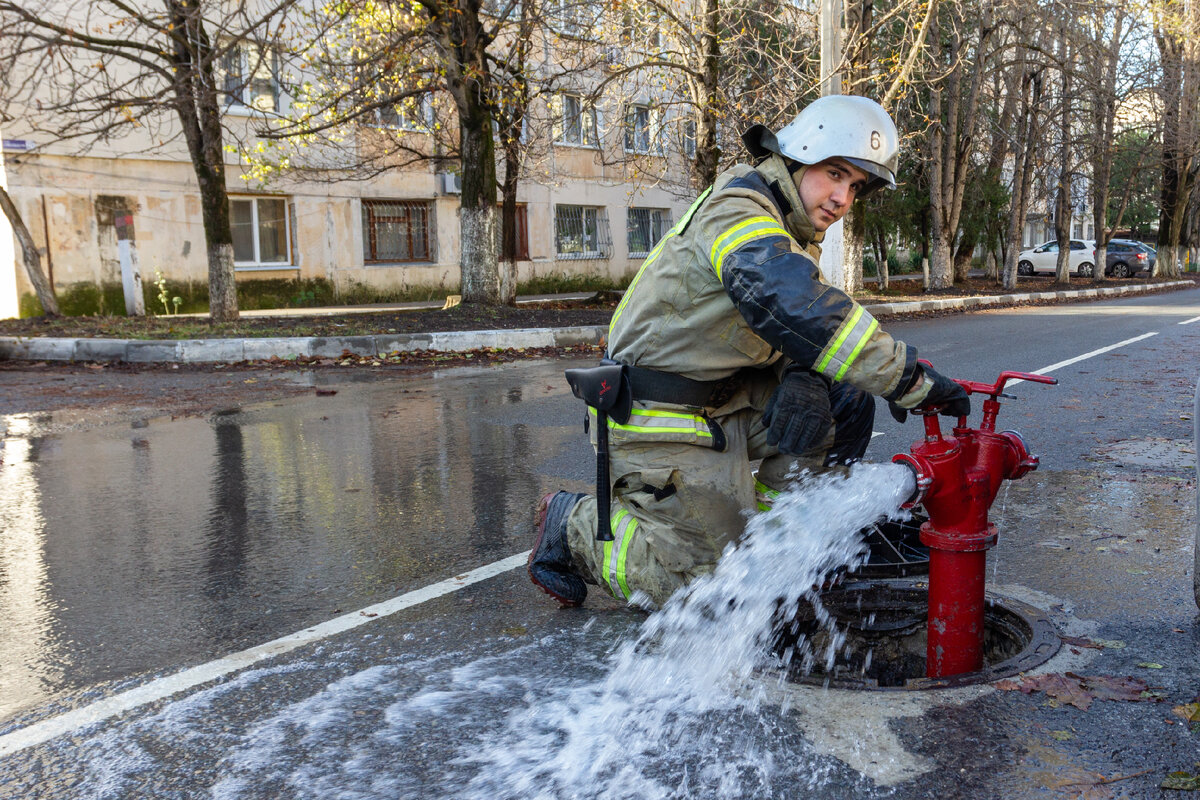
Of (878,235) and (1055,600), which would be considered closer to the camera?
(1055,600)

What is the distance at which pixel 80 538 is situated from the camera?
15.0 feet

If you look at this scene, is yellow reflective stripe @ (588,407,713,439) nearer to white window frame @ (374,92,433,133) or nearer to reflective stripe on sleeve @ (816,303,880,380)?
reflective stripe on sleeve @ (816,303,880,380)

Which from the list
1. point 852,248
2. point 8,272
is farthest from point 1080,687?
point 8,272

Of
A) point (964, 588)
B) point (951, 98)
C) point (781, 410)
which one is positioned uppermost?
point (951, 98)

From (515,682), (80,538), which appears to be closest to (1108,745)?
(515,682)

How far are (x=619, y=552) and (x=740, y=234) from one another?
1014 mm

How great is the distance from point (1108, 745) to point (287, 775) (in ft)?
6.23

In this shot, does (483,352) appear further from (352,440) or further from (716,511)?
(716,511)

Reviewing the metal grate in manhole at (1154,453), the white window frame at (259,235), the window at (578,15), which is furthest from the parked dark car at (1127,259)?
the metal grate in manhole at (1154,453)

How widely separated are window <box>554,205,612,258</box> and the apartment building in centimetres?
4

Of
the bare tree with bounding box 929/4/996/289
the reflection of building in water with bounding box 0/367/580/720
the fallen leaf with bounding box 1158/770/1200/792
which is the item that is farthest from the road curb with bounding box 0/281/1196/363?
the bare tree with bounding box 929/4/996/289

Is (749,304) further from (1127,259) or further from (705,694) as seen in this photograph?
(1127,259)

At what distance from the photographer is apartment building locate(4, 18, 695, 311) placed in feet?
58.7

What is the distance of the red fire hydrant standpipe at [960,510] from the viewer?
106 inches
